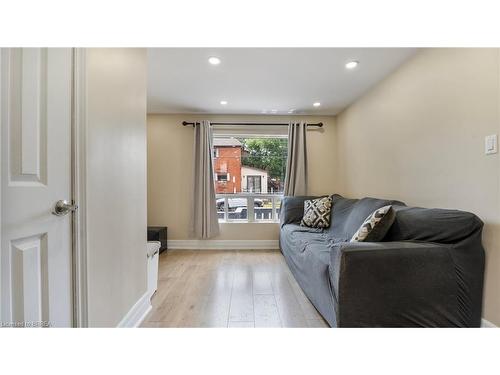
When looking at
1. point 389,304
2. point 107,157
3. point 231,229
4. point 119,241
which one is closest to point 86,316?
point 119,241

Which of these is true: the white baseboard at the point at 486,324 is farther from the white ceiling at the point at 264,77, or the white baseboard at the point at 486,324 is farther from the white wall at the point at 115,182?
the white wall at the point at 115,182

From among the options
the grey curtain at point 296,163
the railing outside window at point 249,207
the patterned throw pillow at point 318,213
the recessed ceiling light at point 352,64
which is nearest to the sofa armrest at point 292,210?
the patterned throw pillow at point 318,213

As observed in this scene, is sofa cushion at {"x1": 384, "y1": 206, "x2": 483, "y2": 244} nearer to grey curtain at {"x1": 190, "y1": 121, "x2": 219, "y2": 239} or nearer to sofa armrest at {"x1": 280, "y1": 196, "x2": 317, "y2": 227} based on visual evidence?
sofa armrest at {"x1": 280, "y1": 196, "x2": 317, "y2": 227}

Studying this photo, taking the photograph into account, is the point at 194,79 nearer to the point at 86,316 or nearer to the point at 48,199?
the point at 48,199

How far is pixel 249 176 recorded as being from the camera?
4.01 metres

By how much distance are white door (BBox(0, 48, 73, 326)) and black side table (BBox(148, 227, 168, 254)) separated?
2.43m

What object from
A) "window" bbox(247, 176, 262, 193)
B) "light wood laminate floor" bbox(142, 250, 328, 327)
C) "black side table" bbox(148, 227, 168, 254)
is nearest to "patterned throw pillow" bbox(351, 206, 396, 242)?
"light wood laminate floor" bbox(142, 250, 328, 327)

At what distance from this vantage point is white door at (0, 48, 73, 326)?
78 cm

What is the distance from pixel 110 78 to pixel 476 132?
94.9 inches

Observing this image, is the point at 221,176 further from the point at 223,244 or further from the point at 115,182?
the point at 115,182

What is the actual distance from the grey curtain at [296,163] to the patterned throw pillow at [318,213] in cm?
51

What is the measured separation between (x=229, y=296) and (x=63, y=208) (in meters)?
1.60

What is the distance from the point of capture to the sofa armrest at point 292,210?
136 inches
